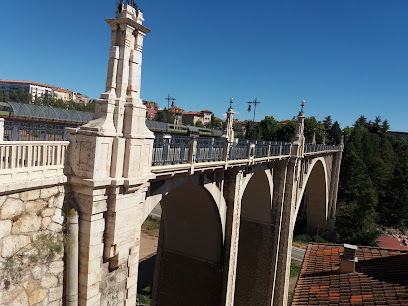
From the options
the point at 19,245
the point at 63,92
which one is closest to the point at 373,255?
the point at 19,245

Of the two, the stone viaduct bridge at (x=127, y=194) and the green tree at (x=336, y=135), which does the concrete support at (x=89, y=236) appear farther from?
the green tree at (x=336, y=135)

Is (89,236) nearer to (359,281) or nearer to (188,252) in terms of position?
(359,281)

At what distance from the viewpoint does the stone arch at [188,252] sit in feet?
47.4

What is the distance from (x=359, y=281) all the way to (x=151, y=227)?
33.8 meters

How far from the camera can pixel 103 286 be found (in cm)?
673

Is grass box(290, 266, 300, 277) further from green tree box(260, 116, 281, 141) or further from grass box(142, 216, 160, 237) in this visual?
green tree box(260, 116, 281, 141)

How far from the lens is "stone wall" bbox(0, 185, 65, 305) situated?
5043mm

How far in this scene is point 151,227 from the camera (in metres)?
42.3

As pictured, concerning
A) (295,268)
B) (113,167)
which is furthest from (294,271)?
(113,167)

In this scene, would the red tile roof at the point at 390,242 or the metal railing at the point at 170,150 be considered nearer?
the metal railing at the point at 170,150

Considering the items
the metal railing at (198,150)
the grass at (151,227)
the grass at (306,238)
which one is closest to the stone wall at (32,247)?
the metal railing at (198,150)

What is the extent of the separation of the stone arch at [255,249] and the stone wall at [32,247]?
613 inches

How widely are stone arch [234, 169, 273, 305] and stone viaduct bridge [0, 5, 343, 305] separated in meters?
3.98

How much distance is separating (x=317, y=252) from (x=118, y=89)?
43.2 feet
